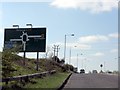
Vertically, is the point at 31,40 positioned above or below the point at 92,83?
above

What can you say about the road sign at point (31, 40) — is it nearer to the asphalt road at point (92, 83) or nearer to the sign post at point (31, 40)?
the sign post at point (31, 40)

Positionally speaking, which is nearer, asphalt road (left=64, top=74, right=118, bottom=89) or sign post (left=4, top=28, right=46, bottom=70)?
asphalt road (left=64, top=74, right=118, bottom=89)

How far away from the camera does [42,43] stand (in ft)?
151

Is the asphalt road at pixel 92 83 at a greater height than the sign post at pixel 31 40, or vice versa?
the sign post at pixel 31 40

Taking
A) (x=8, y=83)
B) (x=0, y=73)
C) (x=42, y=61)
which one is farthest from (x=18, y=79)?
(x=42, y=61)

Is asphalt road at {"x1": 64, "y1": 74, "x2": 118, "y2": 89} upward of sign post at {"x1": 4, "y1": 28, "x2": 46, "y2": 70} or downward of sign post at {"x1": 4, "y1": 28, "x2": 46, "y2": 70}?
downward

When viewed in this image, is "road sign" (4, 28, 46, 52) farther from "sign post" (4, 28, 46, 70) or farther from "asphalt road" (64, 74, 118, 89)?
"asphalt road" (64, 74, 118, 89)

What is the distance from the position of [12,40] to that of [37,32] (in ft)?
11.0

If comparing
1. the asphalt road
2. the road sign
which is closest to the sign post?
the road sign

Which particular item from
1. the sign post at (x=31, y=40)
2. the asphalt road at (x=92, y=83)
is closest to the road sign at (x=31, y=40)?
the sign post at (x=31, y=40)

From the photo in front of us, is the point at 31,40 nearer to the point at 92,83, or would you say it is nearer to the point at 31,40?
the point at 31,40

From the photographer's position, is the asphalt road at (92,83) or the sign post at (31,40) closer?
the asphalt road at (92,83)

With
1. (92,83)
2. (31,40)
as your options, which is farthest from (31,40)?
(92,83)

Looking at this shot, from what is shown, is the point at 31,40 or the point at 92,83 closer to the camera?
the point at 92,83
